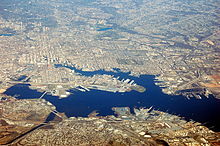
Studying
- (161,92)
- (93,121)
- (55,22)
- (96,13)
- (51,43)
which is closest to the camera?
(93,121)

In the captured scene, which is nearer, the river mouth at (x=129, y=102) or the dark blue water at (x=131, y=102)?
the river mouth at (x=129, y=102)

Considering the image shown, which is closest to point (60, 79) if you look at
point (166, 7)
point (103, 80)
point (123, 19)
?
point (103, 80)

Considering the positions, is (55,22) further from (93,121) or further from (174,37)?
(93,121)

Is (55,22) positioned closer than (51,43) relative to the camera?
No

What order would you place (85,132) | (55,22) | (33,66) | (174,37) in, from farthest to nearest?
(55,22)
(174,37)
(33,66)
(85,132)

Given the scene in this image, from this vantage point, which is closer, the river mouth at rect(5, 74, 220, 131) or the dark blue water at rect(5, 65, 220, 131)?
the river mouth at rect(5, 74, 220, 131)
